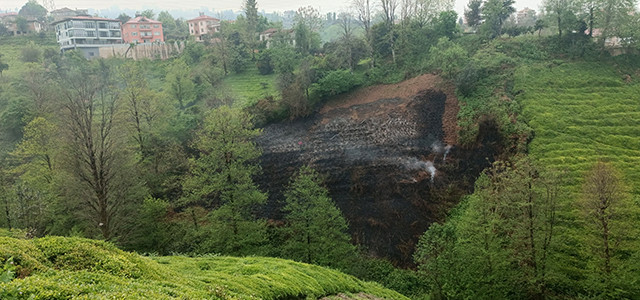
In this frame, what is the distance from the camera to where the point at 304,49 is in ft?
176

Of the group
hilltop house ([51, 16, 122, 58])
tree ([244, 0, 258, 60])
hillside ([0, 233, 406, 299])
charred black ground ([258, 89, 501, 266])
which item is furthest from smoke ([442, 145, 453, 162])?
hilltop house ([51, 16, 122, 58])

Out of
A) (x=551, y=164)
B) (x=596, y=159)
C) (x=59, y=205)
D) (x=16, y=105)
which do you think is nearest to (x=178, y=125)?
(x=59, y=205)

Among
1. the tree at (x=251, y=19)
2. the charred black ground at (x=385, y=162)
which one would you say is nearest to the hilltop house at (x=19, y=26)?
the tree at (x=251, y=19)

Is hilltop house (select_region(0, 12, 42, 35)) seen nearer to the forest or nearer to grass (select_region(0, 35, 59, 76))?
grass (select_region(0, 35, 59, 76))

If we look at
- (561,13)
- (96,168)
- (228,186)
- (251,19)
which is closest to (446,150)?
(228,186)

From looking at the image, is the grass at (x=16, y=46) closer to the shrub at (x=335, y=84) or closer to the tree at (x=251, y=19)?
the tree at (x=251, y=19)

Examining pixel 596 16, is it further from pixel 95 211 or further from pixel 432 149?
pixel 95 211

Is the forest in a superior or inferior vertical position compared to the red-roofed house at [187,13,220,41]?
inferior

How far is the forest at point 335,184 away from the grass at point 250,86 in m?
0.61

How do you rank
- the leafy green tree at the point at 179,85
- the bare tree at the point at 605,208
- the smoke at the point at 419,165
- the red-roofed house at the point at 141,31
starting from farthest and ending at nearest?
the red-roofed house at the point at 141,31
the leafy green tree at the point at 179,85
the smoke at the point at 419,165
the bare tree at the point at 605,208

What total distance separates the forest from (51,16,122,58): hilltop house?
26879mm

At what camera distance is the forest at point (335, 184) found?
14.4 metres

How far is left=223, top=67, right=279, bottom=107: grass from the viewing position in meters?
42.1

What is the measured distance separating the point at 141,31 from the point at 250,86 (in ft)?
144
